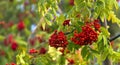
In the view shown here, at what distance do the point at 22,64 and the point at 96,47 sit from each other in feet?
2.24

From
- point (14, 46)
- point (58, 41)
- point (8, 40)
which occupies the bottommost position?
point (14, 46)

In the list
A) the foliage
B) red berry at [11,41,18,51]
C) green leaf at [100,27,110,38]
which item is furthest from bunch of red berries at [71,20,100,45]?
red berry at [11,41,18,51]

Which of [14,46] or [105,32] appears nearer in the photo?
[105,32]

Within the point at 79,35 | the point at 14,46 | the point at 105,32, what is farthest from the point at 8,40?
the point at 79,35

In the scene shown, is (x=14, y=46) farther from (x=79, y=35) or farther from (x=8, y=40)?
(x=79, y=35)

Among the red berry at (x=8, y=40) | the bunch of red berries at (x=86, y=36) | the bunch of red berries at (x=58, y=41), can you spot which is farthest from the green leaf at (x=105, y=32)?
the red berry at (x=8, y=40)

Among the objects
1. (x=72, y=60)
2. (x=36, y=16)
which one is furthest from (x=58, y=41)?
(x=36, y=16)

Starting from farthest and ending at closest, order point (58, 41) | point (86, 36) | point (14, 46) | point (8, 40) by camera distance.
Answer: point (8, 40) < point (14, 46) < point (58, 41) < point (86, 36)

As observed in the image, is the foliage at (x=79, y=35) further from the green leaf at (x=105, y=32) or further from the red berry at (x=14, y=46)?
the red berry at (x=14, y=46)

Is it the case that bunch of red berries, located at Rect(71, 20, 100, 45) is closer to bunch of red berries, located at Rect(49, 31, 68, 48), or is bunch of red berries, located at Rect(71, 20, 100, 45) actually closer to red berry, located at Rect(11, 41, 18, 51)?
bunch of red berries, located at Rect(49, 31, 68, 48)

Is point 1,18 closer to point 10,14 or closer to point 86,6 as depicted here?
point 10,14

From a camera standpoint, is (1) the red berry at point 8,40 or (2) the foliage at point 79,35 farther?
(1) the red berry at point 8,40

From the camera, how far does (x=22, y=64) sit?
4484mm

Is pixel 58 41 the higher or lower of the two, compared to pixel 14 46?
higher
